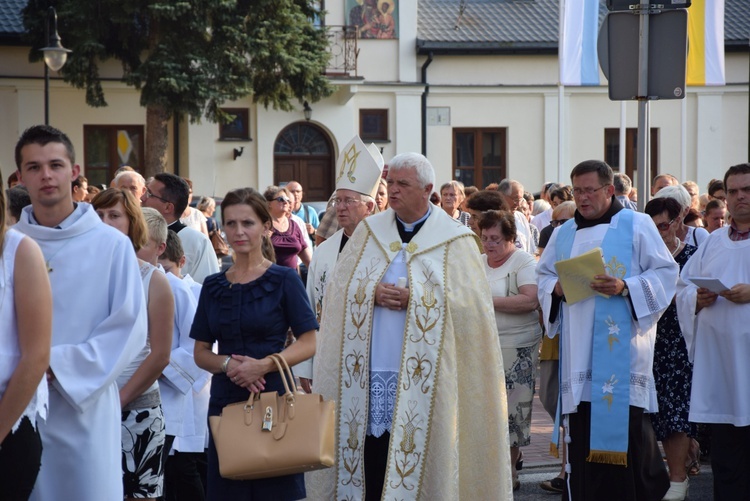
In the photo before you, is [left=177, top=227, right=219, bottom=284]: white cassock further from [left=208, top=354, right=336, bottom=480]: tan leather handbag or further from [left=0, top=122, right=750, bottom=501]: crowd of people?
[left=208, top=354, right=336, bottom=480]: tan leather handbag

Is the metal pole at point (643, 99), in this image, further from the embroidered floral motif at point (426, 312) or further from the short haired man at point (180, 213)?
the short haired man at point (180, 213)

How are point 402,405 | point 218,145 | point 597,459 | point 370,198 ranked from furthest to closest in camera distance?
1. point 218,145
2. point 370,198
3. point 597,459
4. point 402,405

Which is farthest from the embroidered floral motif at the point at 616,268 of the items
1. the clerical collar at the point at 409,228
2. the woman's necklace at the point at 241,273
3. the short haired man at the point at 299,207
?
the short haired man at the point at 299,207

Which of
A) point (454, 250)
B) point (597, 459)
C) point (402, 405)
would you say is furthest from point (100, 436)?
point (597, 459)

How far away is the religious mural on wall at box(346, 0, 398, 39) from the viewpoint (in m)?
29.6

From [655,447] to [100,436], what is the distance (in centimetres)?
379

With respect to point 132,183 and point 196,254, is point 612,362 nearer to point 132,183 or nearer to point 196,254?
point 196,254

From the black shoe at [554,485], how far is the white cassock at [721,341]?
137 cm

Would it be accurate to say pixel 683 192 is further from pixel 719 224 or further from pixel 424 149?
pixel 424 149

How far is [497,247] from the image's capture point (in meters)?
7.46

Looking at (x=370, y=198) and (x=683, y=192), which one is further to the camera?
(x=683, y=192)

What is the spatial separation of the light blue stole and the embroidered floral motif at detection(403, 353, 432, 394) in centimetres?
132

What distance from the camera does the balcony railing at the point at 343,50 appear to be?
96.5 feet

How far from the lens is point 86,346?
161 inches
